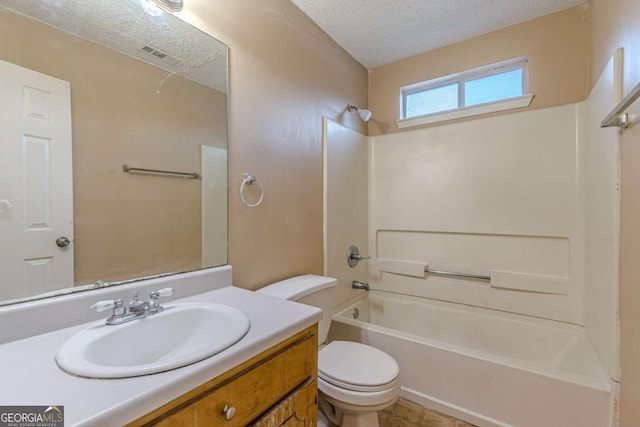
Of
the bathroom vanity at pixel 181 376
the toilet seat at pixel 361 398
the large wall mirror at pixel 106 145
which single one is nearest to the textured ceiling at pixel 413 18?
the large wall mirror at pixel 106 145

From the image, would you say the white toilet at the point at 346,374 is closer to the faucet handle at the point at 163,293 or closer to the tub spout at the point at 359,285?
the faucet handle at the point at 163,293

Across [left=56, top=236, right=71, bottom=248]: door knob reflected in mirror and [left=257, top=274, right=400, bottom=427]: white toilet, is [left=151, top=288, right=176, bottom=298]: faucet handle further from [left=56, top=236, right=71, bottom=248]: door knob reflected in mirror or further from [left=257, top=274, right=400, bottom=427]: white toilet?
[left=257, top=274, right=400, bottom=427]: white toilet

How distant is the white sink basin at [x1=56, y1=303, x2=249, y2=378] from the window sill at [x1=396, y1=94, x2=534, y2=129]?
2073 millimetres

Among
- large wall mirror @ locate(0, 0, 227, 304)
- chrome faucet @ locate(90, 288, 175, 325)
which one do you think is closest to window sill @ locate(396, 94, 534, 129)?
large wall mirror @ locate(0, 0, 227, 304)

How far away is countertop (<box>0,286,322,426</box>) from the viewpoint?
0.50 metres

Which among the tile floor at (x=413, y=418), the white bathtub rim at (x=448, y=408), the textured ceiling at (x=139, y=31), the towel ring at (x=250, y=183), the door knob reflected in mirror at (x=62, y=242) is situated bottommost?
the tile floor at (x=413, y=418)

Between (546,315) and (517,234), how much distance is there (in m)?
0.55

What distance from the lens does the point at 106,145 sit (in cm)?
100

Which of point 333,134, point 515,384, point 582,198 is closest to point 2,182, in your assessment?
point 333,134

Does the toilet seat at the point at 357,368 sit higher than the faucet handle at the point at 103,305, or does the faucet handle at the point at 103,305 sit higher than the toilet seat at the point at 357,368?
the faucet handle at the point at 103,305

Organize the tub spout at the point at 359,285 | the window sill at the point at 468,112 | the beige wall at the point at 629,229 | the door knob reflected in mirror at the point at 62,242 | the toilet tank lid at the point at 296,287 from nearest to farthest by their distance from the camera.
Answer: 1. the door knob reflected in mirror at the point at 62,242
2. the beige wall at the point at 629,229
3. the toilet tank lid at the point at 296,287
4. the window sill at the point at 468,112
5. the tub spout at the point at 359,285

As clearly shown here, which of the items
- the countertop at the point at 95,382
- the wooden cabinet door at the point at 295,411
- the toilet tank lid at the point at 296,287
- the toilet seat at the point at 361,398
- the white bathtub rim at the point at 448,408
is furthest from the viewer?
the white bathtub rim at the point at 448,408

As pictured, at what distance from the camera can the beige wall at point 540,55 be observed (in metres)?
1.80

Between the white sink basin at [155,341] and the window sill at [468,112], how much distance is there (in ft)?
6.80
